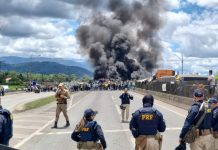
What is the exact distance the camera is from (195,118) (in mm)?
9055

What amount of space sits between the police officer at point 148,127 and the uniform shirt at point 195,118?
409 millimetres

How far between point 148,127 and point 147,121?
103mm

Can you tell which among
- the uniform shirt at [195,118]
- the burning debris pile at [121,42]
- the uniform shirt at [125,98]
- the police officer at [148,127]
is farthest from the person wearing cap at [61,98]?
the burning debris pile at [121,42]

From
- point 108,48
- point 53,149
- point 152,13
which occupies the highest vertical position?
point 152,13

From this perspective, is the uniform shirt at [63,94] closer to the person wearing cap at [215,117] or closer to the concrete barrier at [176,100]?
the person wearing cap at [215,117]

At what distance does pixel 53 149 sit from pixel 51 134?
4212 mm

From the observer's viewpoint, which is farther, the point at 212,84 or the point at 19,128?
the point at 212,84

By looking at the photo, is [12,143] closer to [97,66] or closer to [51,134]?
[51,134]

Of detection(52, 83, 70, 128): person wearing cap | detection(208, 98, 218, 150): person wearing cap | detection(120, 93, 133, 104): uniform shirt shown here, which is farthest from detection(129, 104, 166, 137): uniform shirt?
detection(120, 93, 133, 104): uniform shirt

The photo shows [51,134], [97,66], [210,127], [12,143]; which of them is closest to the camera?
[210,127]

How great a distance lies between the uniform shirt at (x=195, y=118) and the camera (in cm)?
888

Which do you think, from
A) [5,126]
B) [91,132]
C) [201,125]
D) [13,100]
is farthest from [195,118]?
[13,100]

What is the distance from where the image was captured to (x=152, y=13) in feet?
477

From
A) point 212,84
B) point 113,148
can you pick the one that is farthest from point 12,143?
point 212,84
